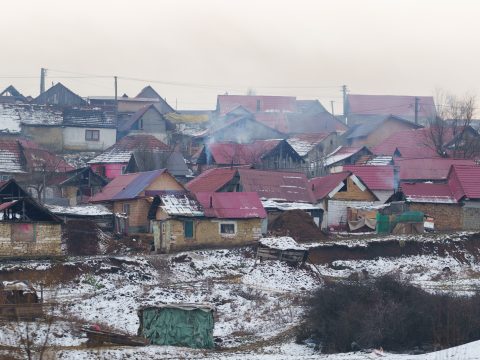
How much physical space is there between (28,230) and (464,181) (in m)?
20.6

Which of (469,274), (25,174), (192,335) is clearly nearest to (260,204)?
(469,274)

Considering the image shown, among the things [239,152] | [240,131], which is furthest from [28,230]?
[240,131]

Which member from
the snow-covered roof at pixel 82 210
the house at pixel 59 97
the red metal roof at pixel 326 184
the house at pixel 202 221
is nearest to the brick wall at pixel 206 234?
the house at pixel 202 221

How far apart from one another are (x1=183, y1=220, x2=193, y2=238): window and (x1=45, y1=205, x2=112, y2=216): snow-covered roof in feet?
18.6

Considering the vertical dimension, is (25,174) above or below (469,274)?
above

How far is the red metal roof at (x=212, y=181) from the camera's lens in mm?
47250

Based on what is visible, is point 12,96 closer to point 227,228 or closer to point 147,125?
point 147,125

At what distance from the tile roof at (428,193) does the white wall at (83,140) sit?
2616 centimetres

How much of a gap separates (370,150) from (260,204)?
22005 millimetres

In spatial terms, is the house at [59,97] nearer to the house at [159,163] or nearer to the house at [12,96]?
the house at [12,96]

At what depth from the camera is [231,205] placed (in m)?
41.2

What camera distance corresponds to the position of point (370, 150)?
6247cm

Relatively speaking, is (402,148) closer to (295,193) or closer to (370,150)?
(370,150)

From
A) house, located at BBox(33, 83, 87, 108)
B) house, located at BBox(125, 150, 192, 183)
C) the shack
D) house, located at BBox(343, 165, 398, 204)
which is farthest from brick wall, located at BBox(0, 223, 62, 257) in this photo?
house, located at BBox(33, 83, 87, 108)
